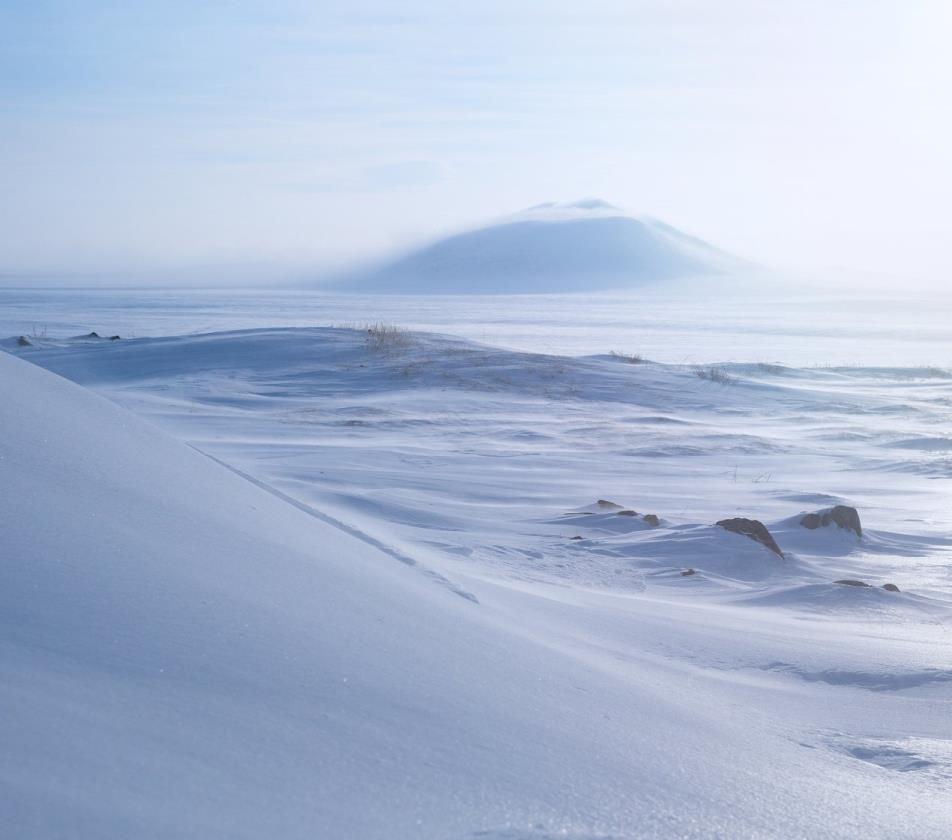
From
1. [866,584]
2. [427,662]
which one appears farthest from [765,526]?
[427,662]

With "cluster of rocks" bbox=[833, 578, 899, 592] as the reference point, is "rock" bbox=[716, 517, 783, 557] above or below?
above

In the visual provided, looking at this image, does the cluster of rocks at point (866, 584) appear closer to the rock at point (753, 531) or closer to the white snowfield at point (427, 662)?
the white snowfield at point (427, 662)

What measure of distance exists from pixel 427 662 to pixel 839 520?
414 cm

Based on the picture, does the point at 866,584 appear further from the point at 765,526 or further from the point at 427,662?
the point at 427,662

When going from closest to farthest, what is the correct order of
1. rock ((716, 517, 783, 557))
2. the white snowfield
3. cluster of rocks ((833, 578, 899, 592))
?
the white snowfield → cluster of rocks ((833, 578, 899, 592)) → rock ((716, 517, 783, 557))

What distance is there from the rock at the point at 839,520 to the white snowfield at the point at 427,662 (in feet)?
0.18

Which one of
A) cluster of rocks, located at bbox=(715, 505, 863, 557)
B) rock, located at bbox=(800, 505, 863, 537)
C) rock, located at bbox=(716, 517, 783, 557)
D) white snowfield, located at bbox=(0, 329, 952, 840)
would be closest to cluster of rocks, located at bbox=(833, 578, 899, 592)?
white snowfield, located at bbox=(0, 329, 952, 840)

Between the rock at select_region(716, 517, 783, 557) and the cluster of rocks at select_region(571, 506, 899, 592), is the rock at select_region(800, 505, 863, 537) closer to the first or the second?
the cluster of rocks at select_region(571, 506, 899, 592)

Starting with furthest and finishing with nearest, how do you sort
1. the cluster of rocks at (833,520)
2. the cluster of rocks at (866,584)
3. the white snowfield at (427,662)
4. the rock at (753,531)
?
1. the cluster of rocks at (833,520)
2. the rock at (753,531)
3. the cluster of rocks at (866,584)
4. the white snowfield at (427,662)

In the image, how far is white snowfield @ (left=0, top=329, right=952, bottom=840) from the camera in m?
1.44

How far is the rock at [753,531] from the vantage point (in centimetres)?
514

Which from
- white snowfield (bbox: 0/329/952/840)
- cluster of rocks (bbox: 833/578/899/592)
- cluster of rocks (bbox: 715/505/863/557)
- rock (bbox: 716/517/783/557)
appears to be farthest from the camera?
cluster of rocks (bbox: 715/505/863/557)

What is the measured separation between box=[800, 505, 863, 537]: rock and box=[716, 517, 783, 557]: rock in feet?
1.56

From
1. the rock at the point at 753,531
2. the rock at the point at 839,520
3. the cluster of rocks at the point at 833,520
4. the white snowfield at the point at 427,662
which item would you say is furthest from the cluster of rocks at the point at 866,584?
the rock at the point at 839,520
